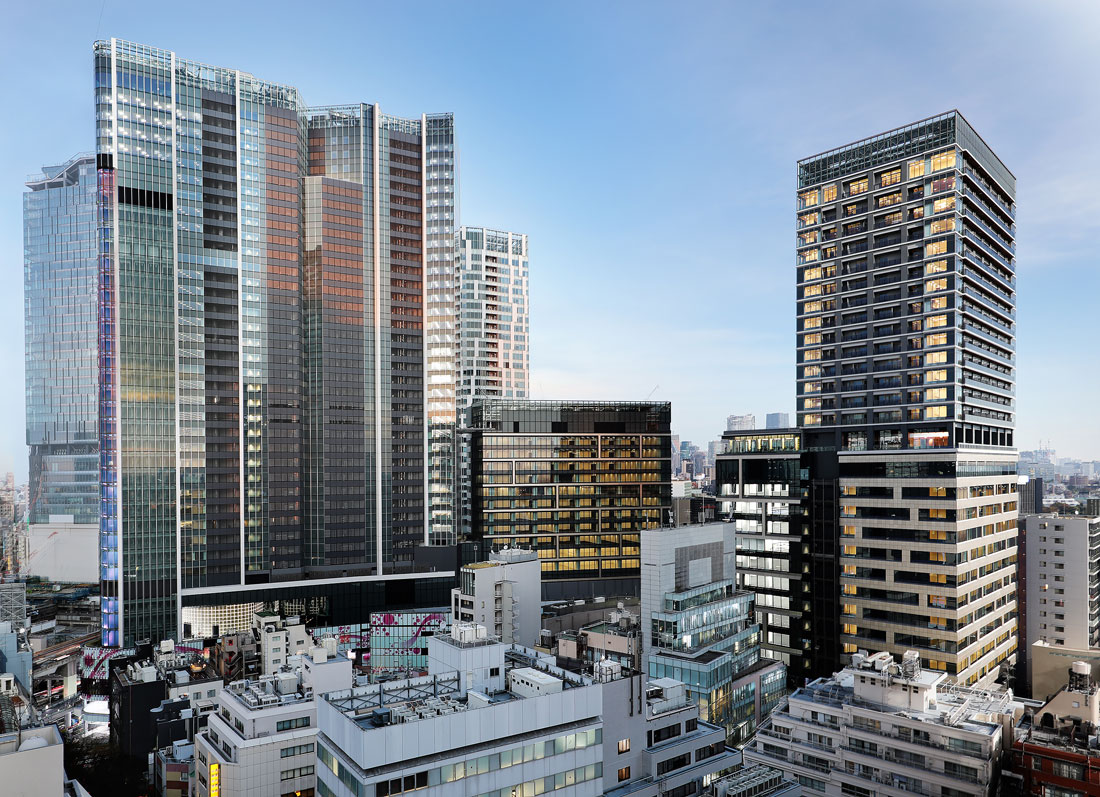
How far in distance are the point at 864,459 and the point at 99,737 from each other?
464 ft

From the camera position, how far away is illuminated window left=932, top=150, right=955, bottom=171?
125625 millimetres

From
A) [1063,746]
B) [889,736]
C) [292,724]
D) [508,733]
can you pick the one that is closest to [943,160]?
[1063,746]

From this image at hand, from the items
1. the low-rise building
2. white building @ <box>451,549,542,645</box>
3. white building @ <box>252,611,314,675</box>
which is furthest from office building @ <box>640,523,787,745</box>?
white building @ <box>252,611,314,675</box>

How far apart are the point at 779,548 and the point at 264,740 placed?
327ft

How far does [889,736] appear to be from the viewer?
7069cm

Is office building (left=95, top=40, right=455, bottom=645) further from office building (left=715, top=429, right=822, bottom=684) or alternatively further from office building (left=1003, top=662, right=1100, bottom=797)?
office building (left=1003, top=662, right=1100, bottom=797)

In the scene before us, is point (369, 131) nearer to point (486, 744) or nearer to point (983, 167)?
point (983, 167)

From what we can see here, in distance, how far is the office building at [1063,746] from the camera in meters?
64.4

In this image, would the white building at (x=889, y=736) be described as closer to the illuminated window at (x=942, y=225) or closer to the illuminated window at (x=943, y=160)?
the illuminated window at (x=942, y=225)

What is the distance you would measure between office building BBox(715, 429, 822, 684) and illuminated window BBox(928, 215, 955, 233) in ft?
155

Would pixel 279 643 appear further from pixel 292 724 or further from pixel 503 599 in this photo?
pixel 292 724

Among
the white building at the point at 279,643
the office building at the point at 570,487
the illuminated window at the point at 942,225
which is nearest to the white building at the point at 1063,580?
the illuminated window at the point at 942,225

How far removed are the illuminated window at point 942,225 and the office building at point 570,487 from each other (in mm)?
87278

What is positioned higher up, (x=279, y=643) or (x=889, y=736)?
(x=889, y=736)
